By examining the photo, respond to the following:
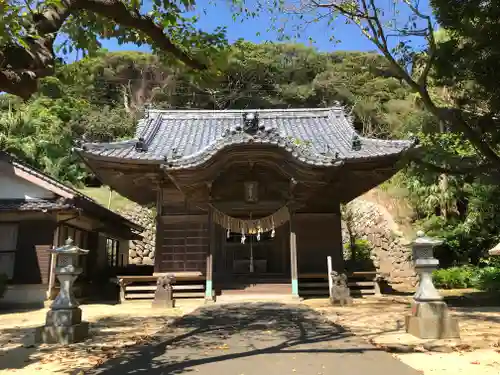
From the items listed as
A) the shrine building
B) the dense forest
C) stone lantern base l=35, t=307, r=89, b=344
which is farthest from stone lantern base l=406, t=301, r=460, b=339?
the dense forest

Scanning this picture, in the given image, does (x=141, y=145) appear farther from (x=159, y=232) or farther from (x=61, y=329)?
(x=61, y=329)

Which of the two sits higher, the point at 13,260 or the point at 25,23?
the point at 25,23

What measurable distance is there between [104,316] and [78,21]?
6.74m

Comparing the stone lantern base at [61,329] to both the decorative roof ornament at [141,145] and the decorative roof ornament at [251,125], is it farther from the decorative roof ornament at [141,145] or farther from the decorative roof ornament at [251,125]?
the decorative roof ornament at [141,145]

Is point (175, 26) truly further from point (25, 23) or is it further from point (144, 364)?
point (144, 364)

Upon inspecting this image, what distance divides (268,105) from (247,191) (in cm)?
2917

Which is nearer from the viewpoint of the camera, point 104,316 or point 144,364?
point 144,364

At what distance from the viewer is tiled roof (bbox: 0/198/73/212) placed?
1231 centimetres

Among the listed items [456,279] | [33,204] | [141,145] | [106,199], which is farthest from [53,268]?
[106,199]

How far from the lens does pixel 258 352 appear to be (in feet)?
17.0

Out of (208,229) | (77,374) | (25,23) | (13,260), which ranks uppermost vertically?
(25,23)

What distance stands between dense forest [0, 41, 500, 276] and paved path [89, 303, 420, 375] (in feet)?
29.8

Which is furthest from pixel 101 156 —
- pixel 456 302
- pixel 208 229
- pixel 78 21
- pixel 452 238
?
pixel 452 238

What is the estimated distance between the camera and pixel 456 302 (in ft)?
37.3
